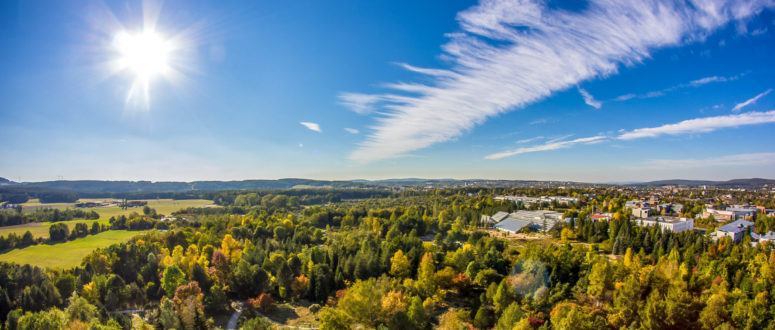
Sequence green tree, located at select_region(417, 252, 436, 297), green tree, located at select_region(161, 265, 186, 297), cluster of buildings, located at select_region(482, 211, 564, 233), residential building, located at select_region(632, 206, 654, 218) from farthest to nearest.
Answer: residential building, located at select_region(632, 206, 654, 218)
cluster of buildings, located at select_region(482, 211, 564, 233)
green tree, located at select_region(161, 265, 186, 297)
green tree, located at select_region(417, 252, 436, 297)

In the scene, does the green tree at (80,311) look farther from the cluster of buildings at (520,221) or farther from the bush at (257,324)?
the cluster of buildings at (520,221)

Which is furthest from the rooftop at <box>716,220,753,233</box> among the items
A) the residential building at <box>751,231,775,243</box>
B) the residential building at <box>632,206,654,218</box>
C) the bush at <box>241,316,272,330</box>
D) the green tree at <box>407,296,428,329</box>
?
the bush at <box>241,316,272,330</box>

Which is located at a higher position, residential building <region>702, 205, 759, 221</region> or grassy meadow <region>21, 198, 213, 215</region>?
grassy meadow <region>21, 198, 213, 215</region>

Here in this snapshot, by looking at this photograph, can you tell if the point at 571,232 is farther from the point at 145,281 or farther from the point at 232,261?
the point at 145,281

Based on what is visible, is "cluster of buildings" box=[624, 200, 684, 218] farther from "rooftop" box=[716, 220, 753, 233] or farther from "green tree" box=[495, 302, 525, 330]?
"green tree" box=[495, 302, 525, 330]

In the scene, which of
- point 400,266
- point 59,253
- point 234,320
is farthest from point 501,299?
point 59,253

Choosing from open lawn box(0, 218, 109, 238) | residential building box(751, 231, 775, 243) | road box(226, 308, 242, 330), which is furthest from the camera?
open lawn box(0, 218, 109, 238)
